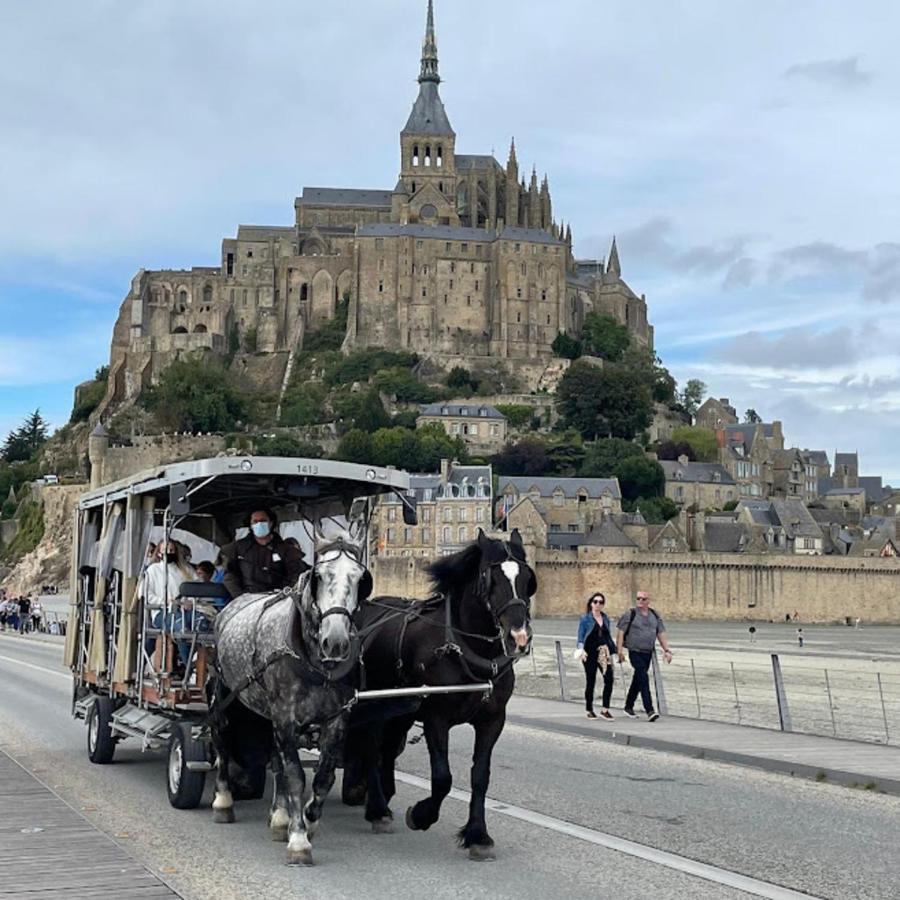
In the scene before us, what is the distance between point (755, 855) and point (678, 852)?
45 centimetres

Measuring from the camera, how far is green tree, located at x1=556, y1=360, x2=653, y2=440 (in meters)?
108

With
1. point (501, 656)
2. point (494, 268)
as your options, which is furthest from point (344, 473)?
point (494, 268)

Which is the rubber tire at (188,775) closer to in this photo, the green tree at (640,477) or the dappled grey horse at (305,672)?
the dappled grey horse at (305,672)

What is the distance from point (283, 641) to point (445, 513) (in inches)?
3090

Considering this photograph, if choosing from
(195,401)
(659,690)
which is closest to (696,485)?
(195,401)

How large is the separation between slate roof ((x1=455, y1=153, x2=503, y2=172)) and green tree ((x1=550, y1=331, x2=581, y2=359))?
23496 mm

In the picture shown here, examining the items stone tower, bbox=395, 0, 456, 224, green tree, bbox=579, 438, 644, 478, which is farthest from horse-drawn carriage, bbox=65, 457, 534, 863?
stone tower, bbox=395, 0, 456, 224

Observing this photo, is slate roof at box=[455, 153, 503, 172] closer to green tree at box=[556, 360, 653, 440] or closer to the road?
green tree at box=[556, 360, 653, 440]

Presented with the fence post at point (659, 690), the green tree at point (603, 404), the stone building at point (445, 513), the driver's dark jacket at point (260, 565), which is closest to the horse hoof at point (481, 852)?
the driver's dark jacket at point (260, 565)

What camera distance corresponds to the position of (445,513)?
87000 mm

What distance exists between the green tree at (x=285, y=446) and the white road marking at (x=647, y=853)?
86.5m

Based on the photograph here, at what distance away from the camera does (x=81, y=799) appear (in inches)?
417

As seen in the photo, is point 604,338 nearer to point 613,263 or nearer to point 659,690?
point 613,263

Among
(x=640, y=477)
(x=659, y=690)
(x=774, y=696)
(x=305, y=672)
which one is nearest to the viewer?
(x=305, y=672)
